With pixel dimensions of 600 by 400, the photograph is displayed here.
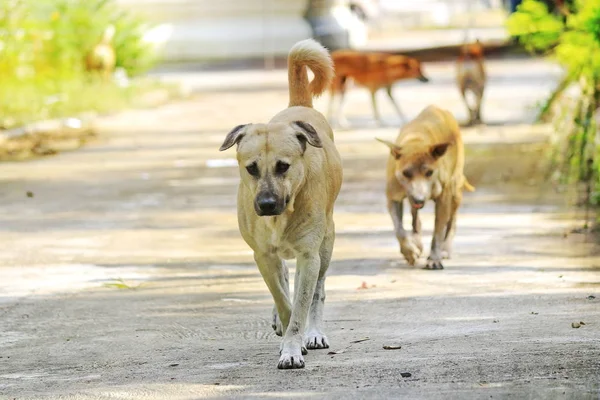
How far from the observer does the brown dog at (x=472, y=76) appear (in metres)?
20.3

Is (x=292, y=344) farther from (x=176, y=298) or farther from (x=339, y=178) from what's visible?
(x=176, y=298)

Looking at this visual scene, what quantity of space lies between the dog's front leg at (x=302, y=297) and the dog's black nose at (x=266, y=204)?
19.1 inches

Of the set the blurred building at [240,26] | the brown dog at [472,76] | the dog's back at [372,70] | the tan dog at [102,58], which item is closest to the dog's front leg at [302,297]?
the brown dog at [472,76]

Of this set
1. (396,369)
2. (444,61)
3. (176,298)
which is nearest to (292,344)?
(396,369)

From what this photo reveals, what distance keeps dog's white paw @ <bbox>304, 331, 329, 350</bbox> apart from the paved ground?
121 mm

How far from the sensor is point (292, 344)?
6.61 m

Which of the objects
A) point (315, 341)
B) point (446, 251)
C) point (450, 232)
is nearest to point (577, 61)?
point (450, 232)

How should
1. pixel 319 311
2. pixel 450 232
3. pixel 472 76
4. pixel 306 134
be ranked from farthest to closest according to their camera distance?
pixel 472 76 → pixel 450 232 → pixel 319 311 → pixel 306 134

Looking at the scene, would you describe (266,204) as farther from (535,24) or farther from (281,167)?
(535,24)

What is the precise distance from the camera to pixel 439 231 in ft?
32.0

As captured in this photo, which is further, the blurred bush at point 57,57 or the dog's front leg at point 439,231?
the blurred bush at point 57,57

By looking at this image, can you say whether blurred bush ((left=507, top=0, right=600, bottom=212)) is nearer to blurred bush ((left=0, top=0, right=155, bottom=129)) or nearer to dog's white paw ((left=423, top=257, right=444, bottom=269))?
dog's white paw ((left=423, top=257, right=444, bottom=269))

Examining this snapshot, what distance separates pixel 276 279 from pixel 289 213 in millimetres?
366

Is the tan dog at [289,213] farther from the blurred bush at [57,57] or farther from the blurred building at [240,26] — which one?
the blurred building at [240,26]
